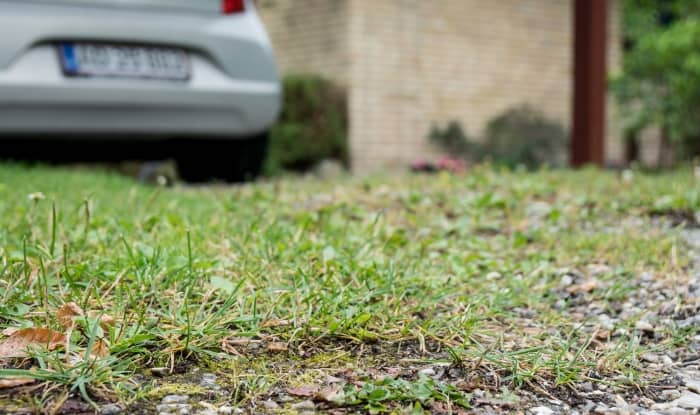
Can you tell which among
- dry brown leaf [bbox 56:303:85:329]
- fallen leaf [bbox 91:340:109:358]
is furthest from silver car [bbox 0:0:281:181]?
fallen leaf [bbox 91:340:109:358]

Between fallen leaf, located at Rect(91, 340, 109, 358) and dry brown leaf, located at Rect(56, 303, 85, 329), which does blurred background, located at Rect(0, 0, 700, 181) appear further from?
fallen leaf, located at Rect(91, 340, 109, 358)

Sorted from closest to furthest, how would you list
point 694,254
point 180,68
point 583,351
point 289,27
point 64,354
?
point 64,354
point 583,351
point 694,254
point 180,68
point 289,27

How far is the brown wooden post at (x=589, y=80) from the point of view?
263 inches

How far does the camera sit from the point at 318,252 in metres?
2.15

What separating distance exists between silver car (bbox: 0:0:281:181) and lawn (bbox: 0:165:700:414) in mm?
1318

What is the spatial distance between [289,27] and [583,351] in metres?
7.58

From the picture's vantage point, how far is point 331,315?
5.68 feet

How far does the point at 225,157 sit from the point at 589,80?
10.9 ft

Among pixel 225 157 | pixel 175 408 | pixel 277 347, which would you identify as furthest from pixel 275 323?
pixel 225 157

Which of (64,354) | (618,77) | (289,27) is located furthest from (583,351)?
(289,27)

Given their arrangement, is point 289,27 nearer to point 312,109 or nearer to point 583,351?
point 312,109

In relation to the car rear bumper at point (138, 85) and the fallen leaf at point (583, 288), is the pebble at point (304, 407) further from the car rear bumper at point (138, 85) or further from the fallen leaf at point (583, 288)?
the car rear bumper at point (138, 85)

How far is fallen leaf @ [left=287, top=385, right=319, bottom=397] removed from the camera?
1.43 meters

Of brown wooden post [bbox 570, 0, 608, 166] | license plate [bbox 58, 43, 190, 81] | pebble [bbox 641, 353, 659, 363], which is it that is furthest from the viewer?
brown wooden post [bbox 570, 0, 608, 166]
